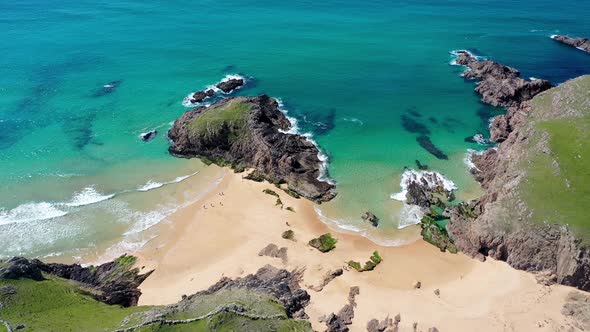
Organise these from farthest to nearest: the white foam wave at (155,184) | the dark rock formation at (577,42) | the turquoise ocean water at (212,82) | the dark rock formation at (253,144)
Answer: the dark rock formation at (577,42) < the white foam wave at (155,184) < the dark rock formation at (253,144) < the turquoise ocean water at (212,82)

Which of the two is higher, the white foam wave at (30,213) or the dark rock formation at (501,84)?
the dark rock formation at (501,84)

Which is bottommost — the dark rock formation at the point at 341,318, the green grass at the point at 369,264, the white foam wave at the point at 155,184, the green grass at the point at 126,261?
the dark rock formation at the point at 341,318

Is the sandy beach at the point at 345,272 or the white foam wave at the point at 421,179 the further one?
the white foam wave at the point at 421,179

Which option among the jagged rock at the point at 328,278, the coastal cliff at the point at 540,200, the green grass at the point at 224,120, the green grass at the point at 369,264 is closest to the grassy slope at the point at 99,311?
the jagged rock at the point at 328,278

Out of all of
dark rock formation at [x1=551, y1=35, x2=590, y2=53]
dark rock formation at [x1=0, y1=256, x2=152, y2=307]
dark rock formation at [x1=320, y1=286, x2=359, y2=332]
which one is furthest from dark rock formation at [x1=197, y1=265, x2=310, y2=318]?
dark rock formation at [x1=551, y1=35, x2=590, y2=53]

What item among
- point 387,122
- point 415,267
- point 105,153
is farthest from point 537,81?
point 105,153

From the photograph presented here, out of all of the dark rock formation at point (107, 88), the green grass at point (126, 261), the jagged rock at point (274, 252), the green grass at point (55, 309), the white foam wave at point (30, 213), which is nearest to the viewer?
Answer: the green grass at point (55, 309)

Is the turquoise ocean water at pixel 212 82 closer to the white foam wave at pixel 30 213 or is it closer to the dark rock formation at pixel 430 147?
the white foam wave at pixel 30 213
